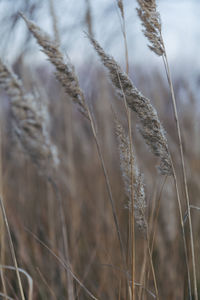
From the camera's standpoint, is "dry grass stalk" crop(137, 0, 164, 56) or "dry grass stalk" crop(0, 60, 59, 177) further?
"dry grass stalk" crop(0, 60, 59, 177)

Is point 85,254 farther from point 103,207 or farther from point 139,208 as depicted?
point 139,208

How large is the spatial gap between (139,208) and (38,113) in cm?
57

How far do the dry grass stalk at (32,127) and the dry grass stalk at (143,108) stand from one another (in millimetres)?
Result: 407

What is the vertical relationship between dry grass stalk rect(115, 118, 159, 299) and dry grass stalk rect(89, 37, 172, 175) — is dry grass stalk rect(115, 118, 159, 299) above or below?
below

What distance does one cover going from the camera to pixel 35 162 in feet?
3.61

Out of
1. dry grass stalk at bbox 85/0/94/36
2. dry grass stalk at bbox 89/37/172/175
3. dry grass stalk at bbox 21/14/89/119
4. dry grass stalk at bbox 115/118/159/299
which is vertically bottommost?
dry grass stalk at bbox 115/118/159/299

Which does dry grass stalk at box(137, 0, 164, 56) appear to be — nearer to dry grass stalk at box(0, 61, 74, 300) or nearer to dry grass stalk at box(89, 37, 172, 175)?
dry grass stalk at box(89, 37, 172, 175)

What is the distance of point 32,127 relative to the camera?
1015 millimetres

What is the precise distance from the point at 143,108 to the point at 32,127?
1.79 feet

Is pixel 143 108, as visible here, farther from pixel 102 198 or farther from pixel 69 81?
pixel 102 198

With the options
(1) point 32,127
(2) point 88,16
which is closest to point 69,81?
(1) point 32,127

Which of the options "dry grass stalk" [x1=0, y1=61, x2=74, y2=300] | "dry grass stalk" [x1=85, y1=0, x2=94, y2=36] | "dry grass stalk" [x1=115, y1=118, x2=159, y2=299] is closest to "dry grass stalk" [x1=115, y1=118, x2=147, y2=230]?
"dry grass stalk" [x1=115, y1=118, x2=159, y2=299]

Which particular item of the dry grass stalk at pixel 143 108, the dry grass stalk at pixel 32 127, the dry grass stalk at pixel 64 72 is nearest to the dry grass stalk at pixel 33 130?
the dry grass stalk at pixel 32 127

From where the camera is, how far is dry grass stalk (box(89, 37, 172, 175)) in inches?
21.6
